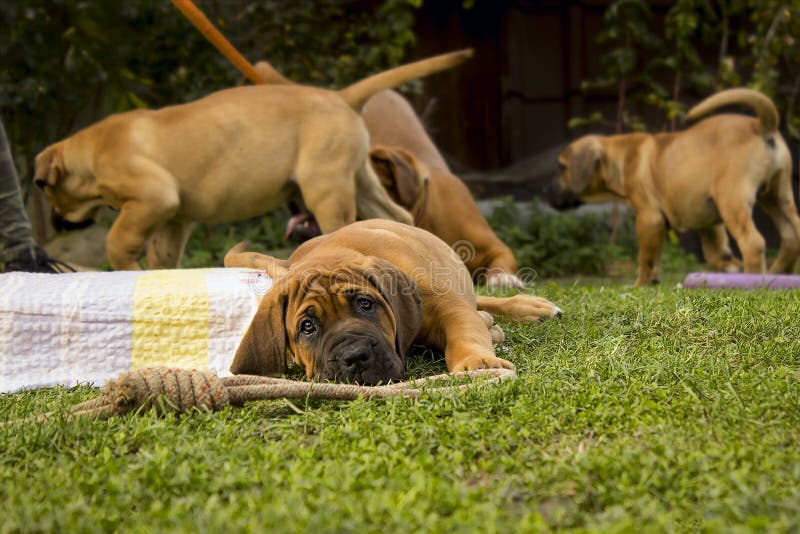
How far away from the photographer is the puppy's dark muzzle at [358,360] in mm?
2568

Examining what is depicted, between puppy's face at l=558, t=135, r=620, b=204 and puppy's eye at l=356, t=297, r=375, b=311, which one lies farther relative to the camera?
puppy's face at l=558, t=135, r=620, b=204

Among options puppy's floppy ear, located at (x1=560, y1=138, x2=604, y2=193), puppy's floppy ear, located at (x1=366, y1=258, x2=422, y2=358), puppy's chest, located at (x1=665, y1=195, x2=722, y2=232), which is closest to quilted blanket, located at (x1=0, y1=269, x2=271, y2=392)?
puppy's floppy ear, located at (x1=366, y1=258, x2=422, y2=358)

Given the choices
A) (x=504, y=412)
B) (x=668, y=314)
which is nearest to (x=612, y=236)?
(x=668, y=314)

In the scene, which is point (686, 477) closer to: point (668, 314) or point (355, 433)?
point (355, 433)

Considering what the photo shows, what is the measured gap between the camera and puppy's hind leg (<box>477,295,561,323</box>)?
3670mm

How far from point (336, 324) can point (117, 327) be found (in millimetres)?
1029

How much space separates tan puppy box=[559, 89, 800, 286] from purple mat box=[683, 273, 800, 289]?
2.53 feet

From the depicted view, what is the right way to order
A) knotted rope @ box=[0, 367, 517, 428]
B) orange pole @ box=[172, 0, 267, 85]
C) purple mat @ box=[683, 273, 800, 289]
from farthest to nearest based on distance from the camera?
orange pole @ box=[172, 0, 267, 85] < purple mat @ box=[683, 273, 800, 289] < knotted rope @ box=[0, 367, 517, 428]

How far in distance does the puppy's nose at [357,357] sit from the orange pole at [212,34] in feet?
11.3

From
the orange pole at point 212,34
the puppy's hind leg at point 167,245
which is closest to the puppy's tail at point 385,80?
the orange pole at point 212,34

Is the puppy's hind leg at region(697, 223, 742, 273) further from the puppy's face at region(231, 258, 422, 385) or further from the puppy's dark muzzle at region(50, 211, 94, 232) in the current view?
the puppy's face at region(231, 258, 422, 385)

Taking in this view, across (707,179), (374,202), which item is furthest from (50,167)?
(707,179)

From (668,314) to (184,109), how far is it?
319 cm

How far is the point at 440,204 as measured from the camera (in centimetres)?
623
